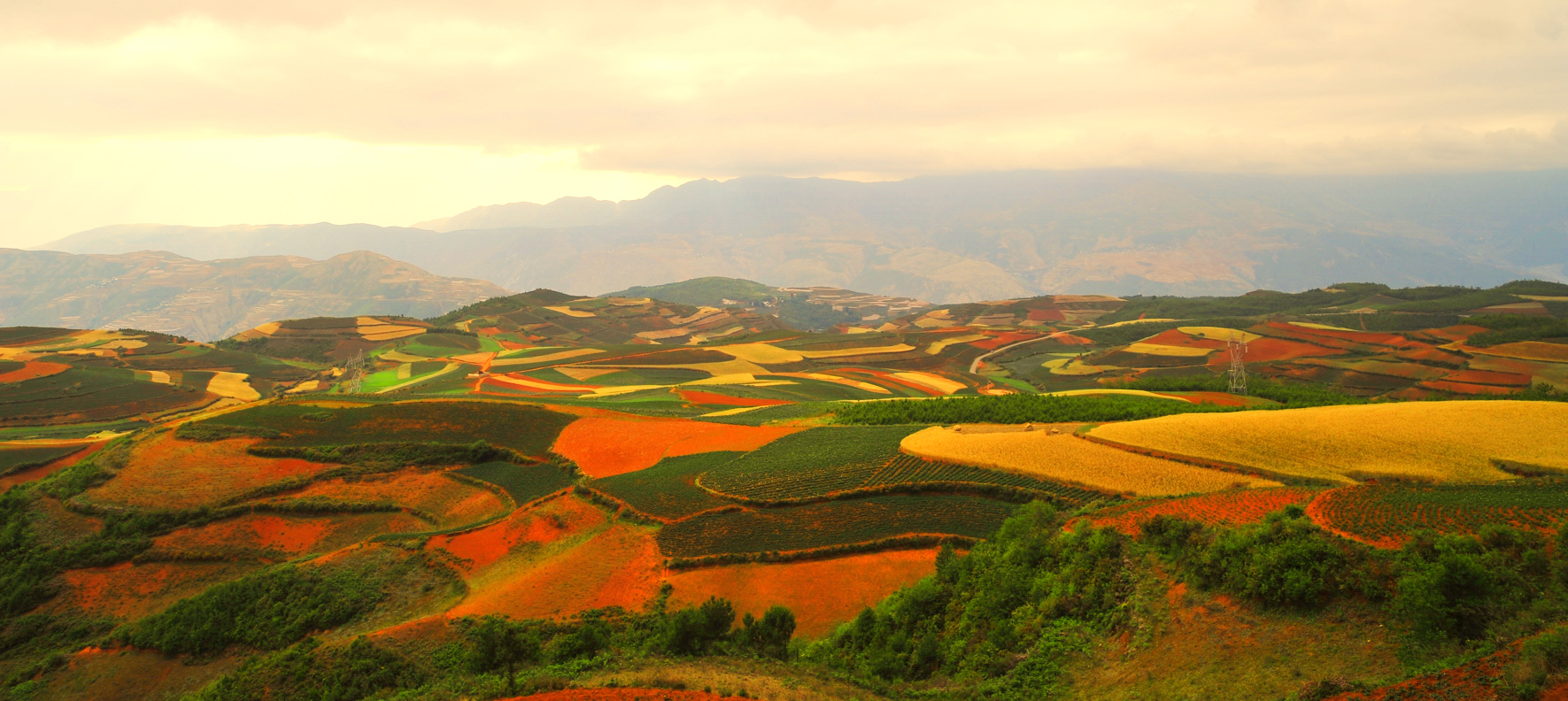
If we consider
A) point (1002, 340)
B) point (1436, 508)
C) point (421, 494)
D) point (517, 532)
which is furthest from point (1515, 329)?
point (421, 494)

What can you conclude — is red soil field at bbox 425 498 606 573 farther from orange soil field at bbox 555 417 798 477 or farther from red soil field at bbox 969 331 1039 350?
red soil field at bbox 969 331 1039 350

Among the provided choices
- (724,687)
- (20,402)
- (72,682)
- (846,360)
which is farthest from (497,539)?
(846,360)

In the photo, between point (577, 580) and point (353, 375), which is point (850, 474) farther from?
point (353, 375)

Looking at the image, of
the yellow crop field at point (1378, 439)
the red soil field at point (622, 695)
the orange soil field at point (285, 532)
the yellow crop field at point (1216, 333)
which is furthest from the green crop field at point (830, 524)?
the yellow crop field at point (1216, 333)

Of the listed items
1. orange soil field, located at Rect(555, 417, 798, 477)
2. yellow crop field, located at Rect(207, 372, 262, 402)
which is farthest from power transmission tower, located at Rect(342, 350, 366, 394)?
orange soil field, located at Rect(555, 417, 798, 477)

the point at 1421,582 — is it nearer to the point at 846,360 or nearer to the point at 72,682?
the point at 72,682

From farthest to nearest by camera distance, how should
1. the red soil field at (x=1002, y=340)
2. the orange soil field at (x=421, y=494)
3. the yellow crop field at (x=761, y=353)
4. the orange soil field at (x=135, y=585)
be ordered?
the red soil field at (x=1002, y=340), the yellow crop field at (x=761, y=353), the orange soil field at (x=421, y=494), the orange soil field at (x=135, y=585)

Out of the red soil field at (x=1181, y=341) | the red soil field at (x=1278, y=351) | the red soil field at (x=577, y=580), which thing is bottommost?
the red soil field at (x=577, y=580)

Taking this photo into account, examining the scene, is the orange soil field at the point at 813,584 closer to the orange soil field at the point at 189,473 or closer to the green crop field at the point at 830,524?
the green crop field at the point at 830,524
